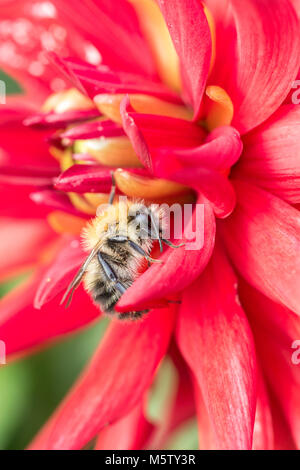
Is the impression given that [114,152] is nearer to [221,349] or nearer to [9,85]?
[221,349]

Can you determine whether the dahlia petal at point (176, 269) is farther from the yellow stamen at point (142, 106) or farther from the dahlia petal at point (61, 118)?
the dahlia petal at point (61, 118)

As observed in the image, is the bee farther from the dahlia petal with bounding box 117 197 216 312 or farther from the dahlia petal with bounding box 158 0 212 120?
the dahlia petal with bounding box 158 0 212 120

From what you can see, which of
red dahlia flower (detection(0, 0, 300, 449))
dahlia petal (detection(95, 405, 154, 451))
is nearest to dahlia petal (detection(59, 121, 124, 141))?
red dahlia flower (detection(0, 0, 300, 449))

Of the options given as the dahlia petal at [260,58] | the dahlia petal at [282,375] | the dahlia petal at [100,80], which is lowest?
the dahlia petal at [282,375]

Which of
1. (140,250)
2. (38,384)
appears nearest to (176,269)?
(140,250)

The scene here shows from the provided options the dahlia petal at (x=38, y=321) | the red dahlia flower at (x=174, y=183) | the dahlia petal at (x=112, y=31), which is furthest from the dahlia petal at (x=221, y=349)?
the dahlia petal at (x=112, y=31)

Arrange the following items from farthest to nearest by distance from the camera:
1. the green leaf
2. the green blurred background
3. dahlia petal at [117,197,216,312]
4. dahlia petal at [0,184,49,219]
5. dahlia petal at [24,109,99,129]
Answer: the green leaf → the green blurred background → dahlia petal at [0,184,49,219] → dahlia petal at [24,109,99,129] → dahlia petal at [117,197,216,312]

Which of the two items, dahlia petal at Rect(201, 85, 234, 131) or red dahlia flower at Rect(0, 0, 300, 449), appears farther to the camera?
dahlia petal at Rect(201, 85, 234, 131)

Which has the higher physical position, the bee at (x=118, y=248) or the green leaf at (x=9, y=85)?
the bee at (x=118, y=248)
